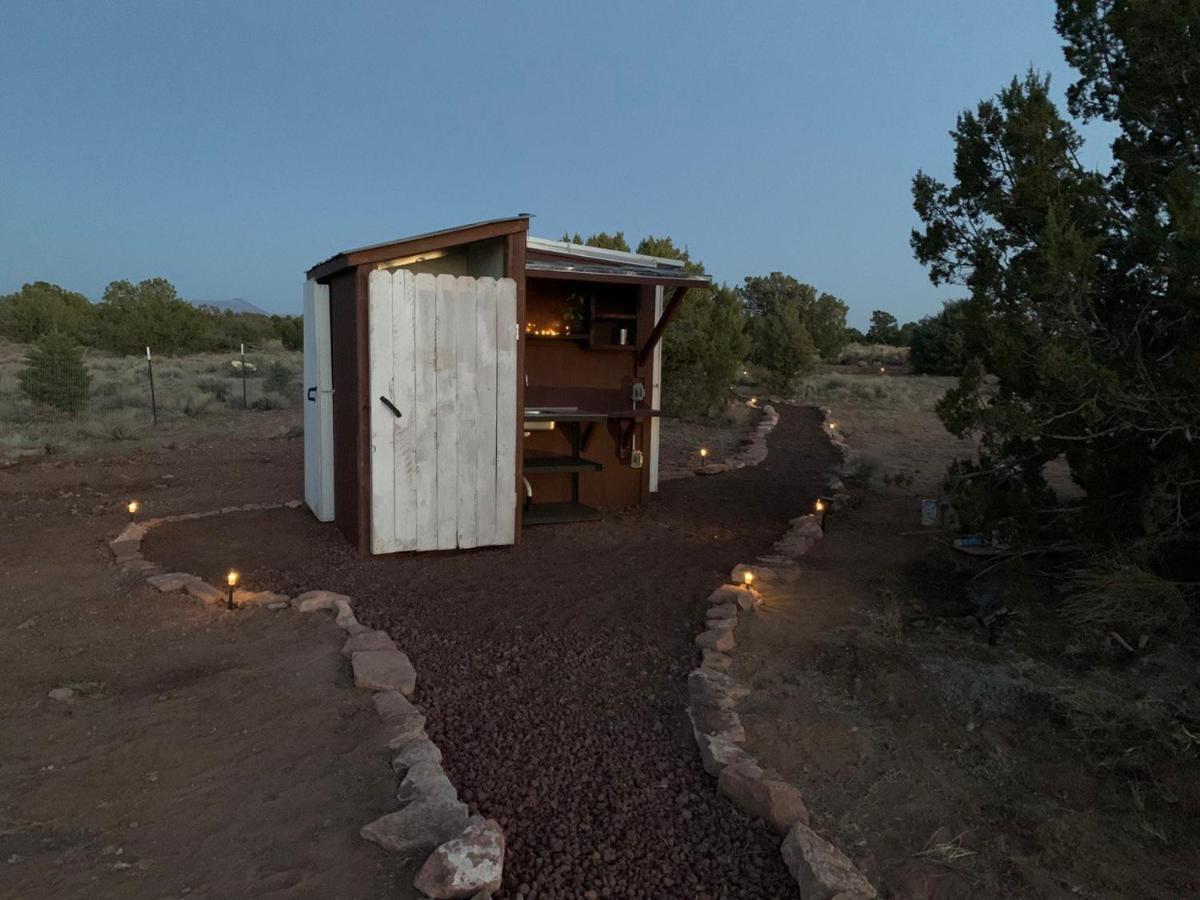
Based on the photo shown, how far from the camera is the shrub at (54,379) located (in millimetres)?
14031

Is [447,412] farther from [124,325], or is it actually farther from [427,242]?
[124,325]

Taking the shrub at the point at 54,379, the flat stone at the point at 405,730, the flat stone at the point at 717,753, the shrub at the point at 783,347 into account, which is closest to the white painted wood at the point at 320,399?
the flat stone at the point at 405,730

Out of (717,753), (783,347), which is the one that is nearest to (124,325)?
(783,347)

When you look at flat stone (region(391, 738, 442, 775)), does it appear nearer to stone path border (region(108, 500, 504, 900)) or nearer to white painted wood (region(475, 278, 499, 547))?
stone path border (region(108, 500, 504, 900))

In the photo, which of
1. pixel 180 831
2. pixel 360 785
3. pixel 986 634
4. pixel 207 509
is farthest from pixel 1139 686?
pixel 207 509

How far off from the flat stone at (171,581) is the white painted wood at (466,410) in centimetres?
184

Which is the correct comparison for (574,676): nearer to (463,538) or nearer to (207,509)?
(463,538)

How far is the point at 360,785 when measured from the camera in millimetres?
2891

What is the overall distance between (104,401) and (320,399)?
426 inches

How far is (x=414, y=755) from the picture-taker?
3.02 meters

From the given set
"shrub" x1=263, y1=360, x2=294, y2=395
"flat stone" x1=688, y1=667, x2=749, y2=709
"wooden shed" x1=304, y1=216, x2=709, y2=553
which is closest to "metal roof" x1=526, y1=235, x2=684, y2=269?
"wooden shed" x1=304, y1=216, x2=709, y2=553

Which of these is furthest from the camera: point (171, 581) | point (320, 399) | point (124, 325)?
point (124, 325)

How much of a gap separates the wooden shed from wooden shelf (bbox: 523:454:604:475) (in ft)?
0.06

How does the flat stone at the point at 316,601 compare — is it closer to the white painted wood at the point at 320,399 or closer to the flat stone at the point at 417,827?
the white painted wood at the point at 320,399
